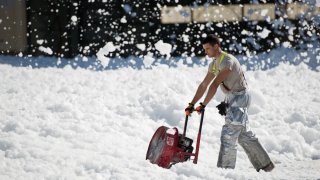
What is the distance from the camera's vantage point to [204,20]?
14.4 meters

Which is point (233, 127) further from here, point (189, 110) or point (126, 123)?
point (126, 123)

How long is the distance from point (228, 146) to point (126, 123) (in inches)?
95.1

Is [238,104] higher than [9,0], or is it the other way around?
[9,0]

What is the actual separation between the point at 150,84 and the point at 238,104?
4.65 m

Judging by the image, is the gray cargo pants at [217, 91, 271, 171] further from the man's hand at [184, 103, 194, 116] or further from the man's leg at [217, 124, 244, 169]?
the man's hand at [184, 103, 194, 116]

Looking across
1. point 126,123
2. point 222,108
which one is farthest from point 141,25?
point 222,108

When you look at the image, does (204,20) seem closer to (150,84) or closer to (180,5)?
(180,5)

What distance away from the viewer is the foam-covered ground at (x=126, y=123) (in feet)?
14.6

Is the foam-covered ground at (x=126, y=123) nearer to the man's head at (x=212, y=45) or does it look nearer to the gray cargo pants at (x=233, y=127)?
the gray cargo pants at (x=233, y=127)

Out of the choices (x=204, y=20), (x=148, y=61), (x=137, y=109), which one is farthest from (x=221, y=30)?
(x=137, y=109)

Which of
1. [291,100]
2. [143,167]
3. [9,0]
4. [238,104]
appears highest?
[9,0]

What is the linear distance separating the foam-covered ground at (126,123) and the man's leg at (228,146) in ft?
0.31

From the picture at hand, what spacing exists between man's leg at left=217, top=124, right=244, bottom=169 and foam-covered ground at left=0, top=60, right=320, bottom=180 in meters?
0.09

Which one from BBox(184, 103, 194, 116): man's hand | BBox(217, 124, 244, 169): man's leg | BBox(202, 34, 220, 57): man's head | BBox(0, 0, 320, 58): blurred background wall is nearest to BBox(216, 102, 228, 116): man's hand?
BBox(217, 124, 244, 169): man's leg
